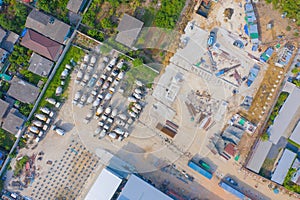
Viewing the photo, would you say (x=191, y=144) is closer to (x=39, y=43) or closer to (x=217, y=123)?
(x=217, y=123)

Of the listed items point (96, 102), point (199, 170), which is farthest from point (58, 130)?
point (199, 170)

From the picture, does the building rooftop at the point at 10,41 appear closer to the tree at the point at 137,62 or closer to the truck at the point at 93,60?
the truck at the point at 93,60

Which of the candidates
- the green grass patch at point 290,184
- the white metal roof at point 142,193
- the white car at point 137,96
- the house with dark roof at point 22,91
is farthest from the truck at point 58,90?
the green grass patch at point 290,184

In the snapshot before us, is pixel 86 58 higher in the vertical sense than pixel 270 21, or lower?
lower

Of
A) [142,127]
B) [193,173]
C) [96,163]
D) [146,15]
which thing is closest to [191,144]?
[193,173]

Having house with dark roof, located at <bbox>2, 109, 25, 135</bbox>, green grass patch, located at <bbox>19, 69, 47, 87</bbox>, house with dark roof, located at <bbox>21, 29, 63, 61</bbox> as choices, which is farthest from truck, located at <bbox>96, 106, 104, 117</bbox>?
house with dark roof, located at <bbox>2, 109, 25, 135</bbox>

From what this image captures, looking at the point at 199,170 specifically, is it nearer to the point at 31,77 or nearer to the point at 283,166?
the point at 283,166
